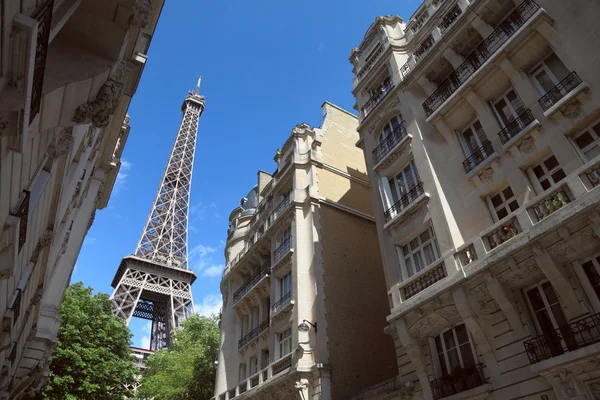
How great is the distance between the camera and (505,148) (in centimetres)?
1237

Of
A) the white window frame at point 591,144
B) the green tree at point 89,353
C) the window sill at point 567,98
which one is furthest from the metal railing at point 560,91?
the green tree at point 89,353

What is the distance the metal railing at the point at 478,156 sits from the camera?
1317 centimetres

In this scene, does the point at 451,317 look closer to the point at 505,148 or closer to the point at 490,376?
the point at 490,376

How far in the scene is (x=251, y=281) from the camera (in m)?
26.8

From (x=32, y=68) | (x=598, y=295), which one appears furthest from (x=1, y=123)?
(x=598, y=295)

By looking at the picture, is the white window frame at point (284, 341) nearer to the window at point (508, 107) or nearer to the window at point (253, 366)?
the window at point (253, 366)

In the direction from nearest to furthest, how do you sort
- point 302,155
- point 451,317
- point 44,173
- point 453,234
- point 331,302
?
1. point 44,173
2. point 451,317
3. point 453,234
4. point 331,302
5. point 302,155

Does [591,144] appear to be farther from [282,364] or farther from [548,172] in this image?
[282,364]

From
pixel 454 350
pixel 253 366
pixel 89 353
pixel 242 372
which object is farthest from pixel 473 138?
pixel 89 353

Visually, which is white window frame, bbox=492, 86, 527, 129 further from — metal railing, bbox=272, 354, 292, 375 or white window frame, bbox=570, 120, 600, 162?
metal railing, bbox=272, 354, 292, 375

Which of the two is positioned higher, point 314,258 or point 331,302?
point 314,258

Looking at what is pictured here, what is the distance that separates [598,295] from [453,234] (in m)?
4.24

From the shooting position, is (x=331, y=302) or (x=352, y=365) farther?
(x=331, y=302)

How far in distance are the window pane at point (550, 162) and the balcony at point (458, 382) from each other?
595 cm
